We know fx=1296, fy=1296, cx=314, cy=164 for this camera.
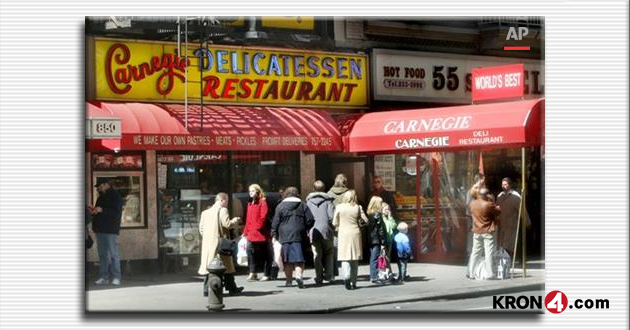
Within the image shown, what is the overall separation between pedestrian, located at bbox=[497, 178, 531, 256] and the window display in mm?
5748

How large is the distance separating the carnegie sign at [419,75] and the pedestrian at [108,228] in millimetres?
5974

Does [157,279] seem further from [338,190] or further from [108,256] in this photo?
[338,190]

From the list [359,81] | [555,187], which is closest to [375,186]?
[359,81]

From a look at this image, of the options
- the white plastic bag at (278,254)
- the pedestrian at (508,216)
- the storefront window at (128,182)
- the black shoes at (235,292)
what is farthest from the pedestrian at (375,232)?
the storefront window at (128,182)

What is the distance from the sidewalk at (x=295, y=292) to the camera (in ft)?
55.9

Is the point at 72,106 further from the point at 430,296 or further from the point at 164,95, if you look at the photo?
the point at 430,296

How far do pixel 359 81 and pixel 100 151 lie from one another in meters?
5.76

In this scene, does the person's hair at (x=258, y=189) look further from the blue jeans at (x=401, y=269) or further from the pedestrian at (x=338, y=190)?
the blue jeans at (x=401, y=269)

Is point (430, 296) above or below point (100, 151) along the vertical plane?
below

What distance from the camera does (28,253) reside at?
15852 mm

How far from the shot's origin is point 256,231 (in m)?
20.2

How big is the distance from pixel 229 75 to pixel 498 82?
4399 mm

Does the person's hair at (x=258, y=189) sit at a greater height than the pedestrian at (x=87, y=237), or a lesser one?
greater

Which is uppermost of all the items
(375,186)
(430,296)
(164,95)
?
(164,95)
